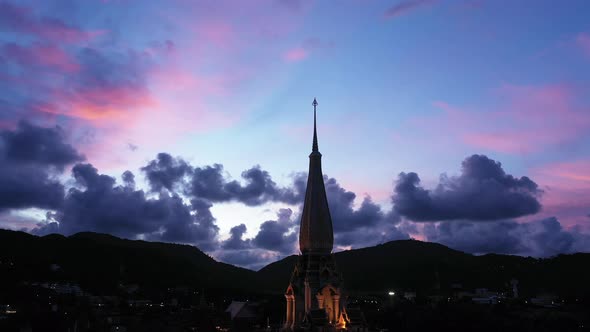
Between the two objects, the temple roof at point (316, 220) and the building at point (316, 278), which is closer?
the building at point (316, 278)

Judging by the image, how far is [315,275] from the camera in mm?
55500

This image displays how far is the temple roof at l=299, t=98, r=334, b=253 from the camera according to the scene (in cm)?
5744

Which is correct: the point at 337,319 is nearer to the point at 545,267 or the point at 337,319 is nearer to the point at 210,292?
the point at 210,292

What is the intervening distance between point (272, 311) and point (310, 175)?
4354 centimetres

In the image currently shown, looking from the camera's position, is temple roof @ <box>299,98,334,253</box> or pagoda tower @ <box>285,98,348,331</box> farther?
temple roof @ <box>299,98,334,253</box>

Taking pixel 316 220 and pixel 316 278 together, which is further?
pixel 316 220

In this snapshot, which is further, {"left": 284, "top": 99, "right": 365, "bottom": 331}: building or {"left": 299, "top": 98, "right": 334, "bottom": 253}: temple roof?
{"left": 299, "top": 98, "right": 334, "bottom": 253}: temple roof

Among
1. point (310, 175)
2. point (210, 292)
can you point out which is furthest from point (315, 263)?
point (210, 292)

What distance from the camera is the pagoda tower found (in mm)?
53713

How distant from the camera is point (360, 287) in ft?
609

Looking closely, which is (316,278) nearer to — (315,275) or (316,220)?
(315,275)

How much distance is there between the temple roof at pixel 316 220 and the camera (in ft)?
188

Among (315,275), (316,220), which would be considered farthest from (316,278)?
(316,220)

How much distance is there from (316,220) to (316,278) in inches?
235
